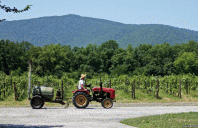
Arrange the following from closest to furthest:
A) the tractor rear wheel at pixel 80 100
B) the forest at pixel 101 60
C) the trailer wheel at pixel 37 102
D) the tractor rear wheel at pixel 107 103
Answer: the tractor rear wheel at pixel 80 100 < the trailer wheel at pixel 37 102 < the tractor rear wheel at pixel 107 103 < the forest at pixel 101 60

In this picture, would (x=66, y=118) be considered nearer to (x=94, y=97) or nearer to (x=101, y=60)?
(x=94, y=97)

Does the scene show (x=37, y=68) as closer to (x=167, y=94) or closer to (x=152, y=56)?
(x=152, y=56)

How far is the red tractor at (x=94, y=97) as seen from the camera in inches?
592

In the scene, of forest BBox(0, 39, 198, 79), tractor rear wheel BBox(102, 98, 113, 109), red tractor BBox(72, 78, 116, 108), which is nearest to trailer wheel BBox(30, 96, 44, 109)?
red tractor BBox(72, 78, 116, 108)

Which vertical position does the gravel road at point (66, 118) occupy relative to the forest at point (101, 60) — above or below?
below

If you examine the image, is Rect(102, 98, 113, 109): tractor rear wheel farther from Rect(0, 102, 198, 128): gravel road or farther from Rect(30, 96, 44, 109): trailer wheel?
Rect(30, 96, 44, 109): trailer wheel

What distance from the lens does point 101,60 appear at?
81125 millimetres

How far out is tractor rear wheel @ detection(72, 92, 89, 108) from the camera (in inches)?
591

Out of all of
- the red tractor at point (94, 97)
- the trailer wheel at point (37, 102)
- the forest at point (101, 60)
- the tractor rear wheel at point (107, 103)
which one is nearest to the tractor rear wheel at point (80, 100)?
the red tractor at point (94, 97)

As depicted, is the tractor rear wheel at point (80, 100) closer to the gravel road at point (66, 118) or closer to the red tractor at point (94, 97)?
the red tractor at point (94, 97)

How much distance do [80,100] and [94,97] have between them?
92 centimetres

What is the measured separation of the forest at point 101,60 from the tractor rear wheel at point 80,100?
174ft

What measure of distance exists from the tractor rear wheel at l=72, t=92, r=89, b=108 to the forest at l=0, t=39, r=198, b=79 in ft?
174

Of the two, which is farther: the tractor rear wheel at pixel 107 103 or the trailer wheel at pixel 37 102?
the tractor rear wheel at pixel 107 103
